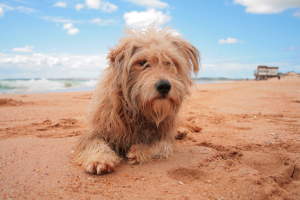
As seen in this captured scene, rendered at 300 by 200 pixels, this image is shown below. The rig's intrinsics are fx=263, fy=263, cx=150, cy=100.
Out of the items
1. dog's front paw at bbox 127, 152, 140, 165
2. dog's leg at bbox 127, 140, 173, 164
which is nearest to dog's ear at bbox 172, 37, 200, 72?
dog's leg at bbox 127, 140, 173, 164

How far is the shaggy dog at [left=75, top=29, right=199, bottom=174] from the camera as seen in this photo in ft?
10.4

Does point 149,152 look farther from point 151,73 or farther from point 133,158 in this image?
point 151,73

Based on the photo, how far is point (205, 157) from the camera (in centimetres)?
354

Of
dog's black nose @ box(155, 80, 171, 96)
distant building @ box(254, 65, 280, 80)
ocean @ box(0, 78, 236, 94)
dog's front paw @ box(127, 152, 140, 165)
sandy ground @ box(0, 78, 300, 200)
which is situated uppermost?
distant building @ box(254, 65, 280, 80)

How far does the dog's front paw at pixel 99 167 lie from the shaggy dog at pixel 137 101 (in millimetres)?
39

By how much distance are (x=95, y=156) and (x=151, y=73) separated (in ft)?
3.96

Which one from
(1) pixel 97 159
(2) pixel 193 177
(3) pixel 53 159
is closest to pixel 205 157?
(2) pixel 193 177

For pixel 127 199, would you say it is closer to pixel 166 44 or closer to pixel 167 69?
pixel 167 69

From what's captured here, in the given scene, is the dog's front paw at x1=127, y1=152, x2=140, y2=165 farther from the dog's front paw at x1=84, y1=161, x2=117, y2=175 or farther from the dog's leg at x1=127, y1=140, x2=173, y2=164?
the dog's front paw at x1=84, y1=161, x2=117, y2=175

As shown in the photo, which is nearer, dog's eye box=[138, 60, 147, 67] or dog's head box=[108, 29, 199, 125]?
dog's head box=[108, 29, 199, 125]

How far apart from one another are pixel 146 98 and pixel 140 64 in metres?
0.55

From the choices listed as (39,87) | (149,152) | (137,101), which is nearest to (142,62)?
(137,101)

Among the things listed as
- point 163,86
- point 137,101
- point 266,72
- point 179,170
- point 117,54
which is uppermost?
point 266,72

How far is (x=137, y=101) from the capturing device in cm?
331
